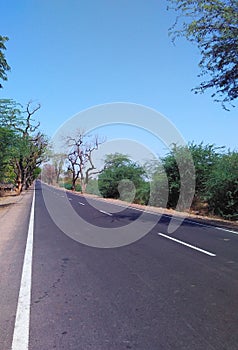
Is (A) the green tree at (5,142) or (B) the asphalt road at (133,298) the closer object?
(B) the asphalt road at (133,298)

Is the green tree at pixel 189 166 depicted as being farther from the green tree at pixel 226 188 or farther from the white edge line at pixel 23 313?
the white edge line at pixel 23 313

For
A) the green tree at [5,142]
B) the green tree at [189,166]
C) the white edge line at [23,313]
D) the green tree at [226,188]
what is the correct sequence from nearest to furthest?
the white edge line at [23,313]
the green tree at [226,188]
the green tree at [5,142]
the green tree at [189,166]

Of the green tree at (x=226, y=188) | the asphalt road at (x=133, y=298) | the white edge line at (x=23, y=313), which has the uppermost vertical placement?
the green tree at (x=226, y=188)

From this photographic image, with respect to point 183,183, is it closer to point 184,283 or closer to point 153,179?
point 153,179

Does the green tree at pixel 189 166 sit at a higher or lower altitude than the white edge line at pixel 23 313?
higher

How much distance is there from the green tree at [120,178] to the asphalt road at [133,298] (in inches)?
1071

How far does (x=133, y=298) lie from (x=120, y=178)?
36.2 metres

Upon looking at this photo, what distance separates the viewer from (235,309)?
415cm

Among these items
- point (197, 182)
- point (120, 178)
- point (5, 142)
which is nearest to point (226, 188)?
point (197, 182)

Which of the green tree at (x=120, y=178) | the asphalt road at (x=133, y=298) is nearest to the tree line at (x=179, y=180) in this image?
the green tree at (x=120, y=178)

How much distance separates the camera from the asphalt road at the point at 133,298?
11.0 feet

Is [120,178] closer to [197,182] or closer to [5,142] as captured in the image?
[197,182]

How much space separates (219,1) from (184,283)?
30.6 feet

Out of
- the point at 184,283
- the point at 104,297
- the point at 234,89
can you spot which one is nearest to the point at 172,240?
the point at 184,283
